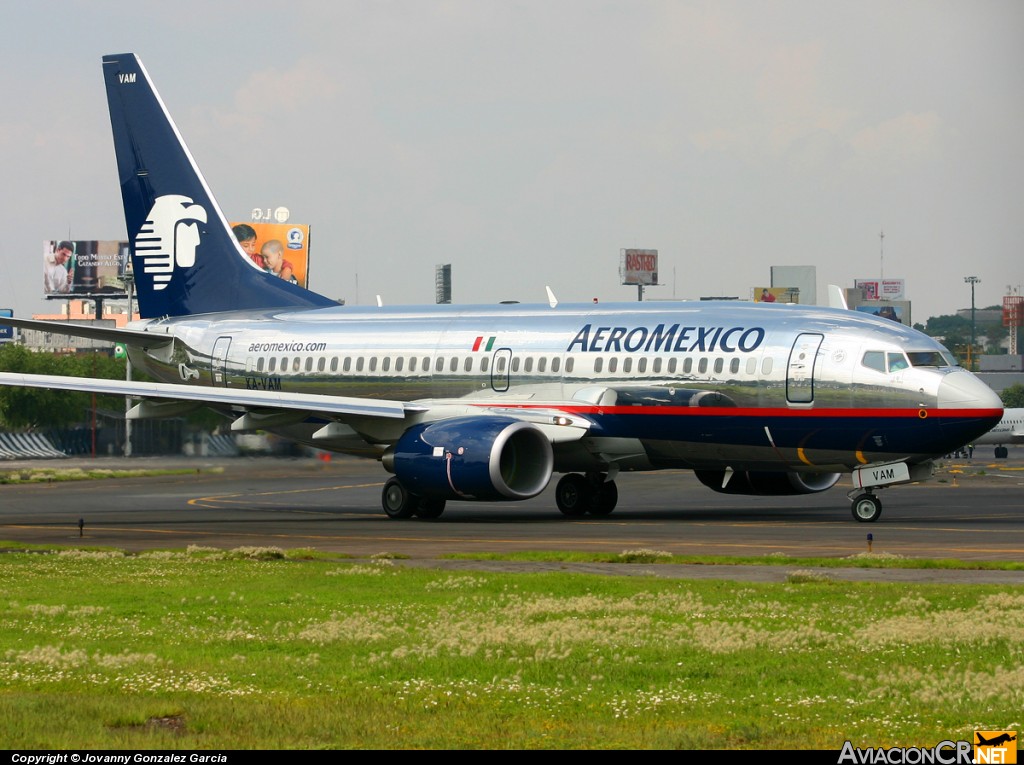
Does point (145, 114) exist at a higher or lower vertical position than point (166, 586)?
higher

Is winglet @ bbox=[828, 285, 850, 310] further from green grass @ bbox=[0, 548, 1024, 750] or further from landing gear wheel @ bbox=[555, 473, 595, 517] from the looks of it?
green grass @ bbox=[0, 548, 1024, 750]

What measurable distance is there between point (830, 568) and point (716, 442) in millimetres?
10836

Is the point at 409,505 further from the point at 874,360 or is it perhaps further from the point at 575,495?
the point at 874,360

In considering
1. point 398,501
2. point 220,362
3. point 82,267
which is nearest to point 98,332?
point 220,362

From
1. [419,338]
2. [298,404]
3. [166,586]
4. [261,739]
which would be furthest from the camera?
[419,338]

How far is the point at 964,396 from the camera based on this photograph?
2989 cm

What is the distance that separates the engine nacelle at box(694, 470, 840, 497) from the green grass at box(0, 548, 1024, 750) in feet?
50.3

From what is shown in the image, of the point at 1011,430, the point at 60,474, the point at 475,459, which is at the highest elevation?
the point at 475,459

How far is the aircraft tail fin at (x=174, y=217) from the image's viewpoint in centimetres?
4200

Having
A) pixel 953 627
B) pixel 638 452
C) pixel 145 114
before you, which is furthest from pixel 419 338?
pixel 953 627

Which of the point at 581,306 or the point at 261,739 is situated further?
the point at 581,306

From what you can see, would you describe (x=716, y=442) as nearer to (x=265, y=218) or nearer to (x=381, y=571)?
(x=381, y=571)

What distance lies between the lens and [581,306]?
36250 mm

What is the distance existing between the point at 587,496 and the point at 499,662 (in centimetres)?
2224
